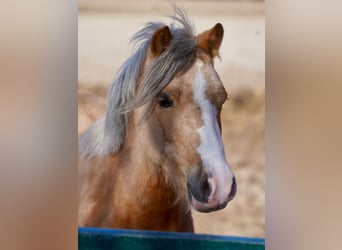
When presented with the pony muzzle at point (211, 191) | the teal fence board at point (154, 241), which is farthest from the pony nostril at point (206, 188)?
the teal fence board at point (154, 241)

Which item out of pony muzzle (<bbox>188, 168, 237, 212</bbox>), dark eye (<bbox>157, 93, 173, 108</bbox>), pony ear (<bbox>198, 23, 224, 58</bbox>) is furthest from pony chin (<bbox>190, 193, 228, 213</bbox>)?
pony ear (<bbox>198, 23, 224, 58</bbox>)

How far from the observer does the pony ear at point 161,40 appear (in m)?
1.39

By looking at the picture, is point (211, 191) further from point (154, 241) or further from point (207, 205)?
point (154, 241)

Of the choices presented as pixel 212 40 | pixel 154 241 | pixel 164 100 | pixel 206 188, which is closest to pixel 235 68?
pixel 212 40

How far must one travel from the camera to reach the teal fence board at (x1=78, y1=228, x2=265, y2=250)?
136 centimetres

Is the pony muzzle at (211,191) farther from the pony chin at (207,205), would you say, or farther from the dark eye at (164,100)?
the dark eye at (164,100)

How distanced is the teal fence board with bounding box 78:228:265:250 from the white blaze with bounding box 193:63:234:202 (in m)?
0.13

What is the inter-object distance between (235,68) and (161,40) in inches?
9.5

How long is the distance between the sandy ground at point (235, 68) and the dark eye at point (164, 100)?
17 centimetres

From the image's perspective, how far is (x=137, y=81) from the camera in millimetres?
1423

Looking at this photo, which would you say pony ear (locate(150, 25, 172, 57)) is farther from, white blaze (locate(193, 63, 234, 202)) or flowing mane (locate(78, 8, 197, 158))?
white blaze (locate(193, 63, 234, 202))

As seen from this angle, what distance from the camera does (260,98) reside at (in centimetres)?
132

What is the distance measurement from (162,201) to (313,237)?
45 centimetres

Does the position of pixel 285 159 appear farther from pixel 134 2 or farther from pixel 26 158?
pixel 26 158
